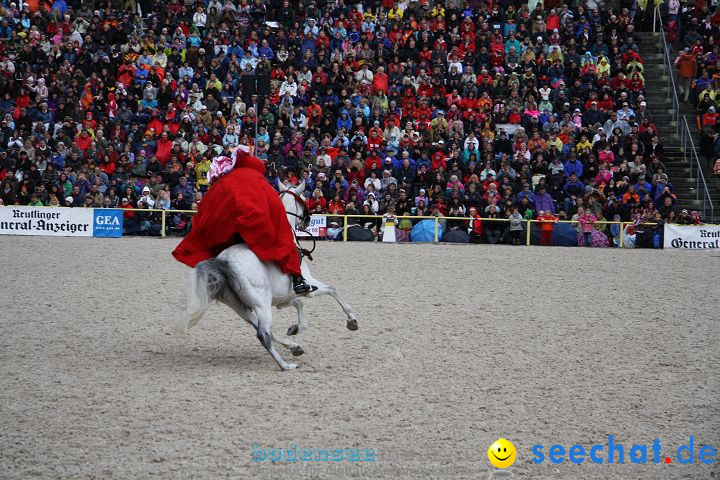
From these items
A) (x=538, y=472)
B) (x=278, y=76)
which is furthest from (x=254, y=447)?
(x=278, y=76)

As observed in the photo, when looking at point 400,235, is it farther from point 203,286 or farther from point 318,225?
point 203,286

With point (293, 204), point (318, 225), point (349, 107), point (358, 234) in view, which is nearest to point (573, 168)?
point (358, 234)

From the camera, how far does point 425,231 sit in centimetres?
2242

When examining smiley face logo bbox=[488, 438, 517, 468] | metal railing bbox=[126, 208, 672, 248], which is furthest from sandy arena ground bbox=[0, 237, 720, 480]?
metal railing bbox=[126, 208, 672, 248]

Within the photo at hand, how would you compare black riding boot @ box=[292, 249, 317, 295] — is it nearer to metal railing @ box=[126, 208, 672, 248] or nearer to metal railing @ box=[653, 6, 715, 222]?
metal railing @ box=[126, 208, 672, 248]

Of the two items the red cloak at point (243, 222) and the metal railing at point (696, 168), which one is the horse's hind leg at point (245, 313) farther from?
the metal railing at point (696, 168)

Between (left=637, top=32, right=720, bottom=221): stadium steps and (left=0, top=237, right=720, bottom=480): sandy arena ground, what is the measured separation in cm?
1106

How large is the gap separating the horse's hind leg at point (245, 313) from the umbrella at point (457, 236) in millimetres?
14352

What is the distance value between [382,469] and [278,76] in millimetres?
21895

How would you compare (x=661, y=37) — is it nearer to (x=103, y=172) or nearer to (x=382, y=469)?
(x=103, y=172)

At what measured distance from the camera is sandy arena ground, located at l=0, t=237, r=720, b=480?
540 cm

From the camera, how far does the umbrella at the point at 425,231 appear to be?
73.5 feet

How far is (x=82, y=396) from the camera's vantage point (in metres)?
6.72

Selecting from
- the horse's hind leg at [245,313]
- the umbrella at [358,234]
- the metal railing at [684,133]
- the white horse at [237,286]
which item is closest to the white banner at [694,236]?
the metal railing at [684,133]
